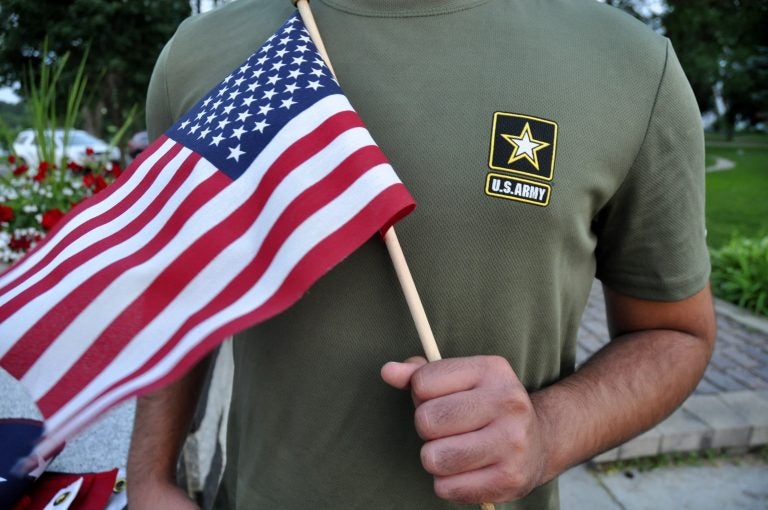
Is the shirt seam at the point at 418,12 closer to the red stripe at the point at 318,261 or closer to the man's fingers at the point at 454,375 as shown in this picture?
the red stripe at the point at 318,261

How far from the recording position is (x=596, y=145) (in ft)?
3.62

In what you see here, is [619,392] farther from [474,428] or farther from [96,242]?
[96,242]

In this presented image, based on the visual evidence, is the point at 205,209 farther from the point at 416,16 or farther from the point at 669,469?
the point at 669,469

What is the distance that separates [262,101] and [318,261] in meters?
0.36

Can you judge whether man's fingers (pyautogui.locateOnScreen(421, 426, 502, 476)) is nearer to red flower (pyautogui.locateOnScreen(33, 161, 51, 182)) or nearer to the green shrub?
red flower (pyautogui.locateOnScreen(33, 161, 51, 182))

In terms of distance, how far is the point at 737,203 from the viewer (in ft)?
40.1

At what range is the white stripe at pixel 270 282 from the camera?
3.16 feet

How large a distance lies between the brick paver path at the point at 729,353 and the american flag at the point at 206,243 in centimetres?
369

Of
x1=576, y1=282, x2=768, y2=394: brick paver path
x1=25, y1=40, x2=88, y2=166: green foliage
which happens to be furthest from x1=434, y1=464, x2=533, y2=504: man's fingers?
x1=25, y1=40, x2=88, y2=166: green foliage

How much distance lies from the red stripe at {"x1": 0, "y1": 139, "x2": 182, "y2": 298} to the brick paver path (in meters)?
3.71

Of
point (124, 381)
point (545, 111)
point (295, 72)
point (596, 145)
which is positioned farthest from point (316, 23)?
point (124, 381)

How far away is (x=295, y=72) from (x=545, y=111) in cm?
45

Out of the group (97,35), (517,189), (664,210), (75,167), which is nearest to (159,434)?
(517,189)

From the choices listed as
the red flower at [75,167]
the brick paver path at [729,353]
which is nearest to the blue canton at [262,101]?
the brick paver path at [729,353]
